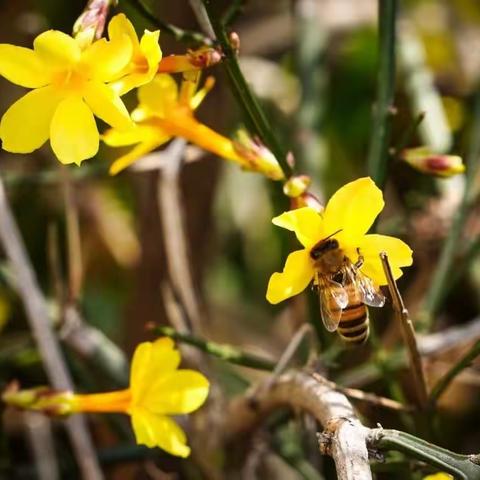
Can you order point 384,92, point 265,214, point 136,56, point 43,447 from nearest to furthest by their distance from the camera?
point 136,56 → point 384,92 → point 43,447 → point 265,214

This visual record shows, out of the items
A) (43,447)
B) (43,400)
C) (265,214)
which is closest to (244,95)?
(43,400)

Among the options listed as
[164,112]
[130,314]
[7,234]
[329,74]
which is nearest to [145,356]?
[164,112]

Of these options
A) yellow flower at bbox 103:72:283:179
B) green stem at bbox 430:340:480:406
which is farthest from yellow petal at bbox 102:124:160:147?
green stem at bbox 430:340:480:406

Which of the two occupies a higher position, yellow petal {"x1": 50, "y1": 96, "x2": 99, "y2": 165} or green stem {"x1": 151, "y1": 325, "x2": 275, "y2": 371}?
yellow petal {"x1": 50, "y1": 96, "x2": 99, "y2": 165}

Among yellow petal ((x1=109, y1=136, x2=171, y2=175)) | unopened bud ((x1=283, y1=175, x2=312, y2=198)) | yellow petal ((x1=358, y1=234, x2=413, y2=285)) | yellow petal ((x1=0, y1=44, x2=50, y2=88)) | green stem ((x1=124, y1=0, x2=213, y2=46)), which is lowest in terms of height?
yellow petal ((x1=358, y1=234, x2=413, y2=285))

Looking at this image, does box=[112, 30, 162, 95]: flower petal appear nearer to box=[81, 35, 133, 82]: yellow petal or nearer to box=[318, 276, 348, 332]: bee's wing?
box=[81, 35, 133, 82]: yellow petal

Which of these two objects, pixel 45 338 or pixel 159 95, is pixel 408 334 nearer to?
pixel 159 95

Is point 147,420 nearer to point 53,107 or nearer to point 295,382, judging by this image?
point 295,382
